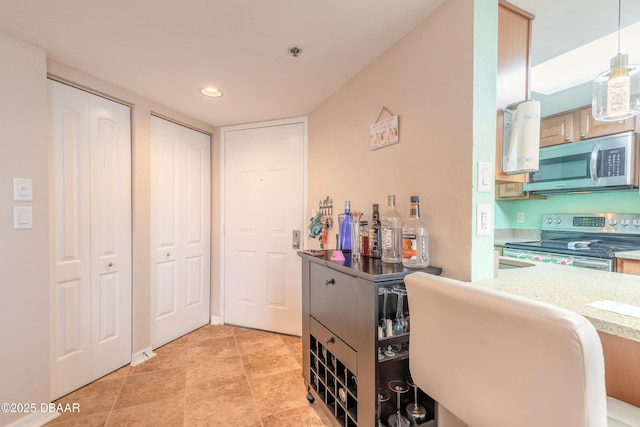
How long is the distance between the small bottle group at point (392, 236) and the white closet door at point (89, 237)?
1.68 meters

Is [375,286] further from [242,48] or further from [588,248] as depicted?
[588,248]

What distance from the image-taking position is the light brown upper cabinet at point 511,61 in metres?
1.26

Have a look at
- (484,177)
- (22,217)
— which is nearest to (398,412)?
(484,177)

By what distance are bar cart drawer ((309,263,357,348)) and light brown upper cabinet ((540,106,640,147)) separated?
263 cm

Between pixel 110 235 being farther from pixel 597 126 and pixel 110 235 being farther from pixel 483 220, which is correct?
pixel 597 126

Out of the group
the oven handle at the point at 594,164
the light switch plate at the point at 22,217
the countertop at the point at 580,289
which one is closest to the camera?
the countertop at the point at 580,289

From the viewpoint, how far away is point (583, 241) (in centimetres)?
256

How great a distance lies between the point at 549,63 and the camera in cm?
217

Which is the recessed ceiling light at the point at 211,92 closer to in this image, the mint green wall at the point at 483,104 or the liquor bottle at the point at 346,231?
the liquor bottle at the point at 346,231

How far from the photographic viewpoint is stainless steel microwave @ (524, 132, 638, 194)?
217 centimetres

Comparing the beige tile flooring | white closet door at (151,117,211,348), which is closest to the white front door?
white closet door at (151,117,211,348)

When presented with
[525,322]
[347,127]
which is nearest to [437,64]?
[347,127]

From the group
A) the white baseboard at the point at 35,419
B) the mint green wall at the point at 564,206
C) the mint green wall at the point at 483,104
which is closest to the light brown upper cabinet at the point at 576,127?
the mint green wall at the point at 564,206

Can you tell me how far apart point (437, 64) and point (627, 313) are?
112 cm
